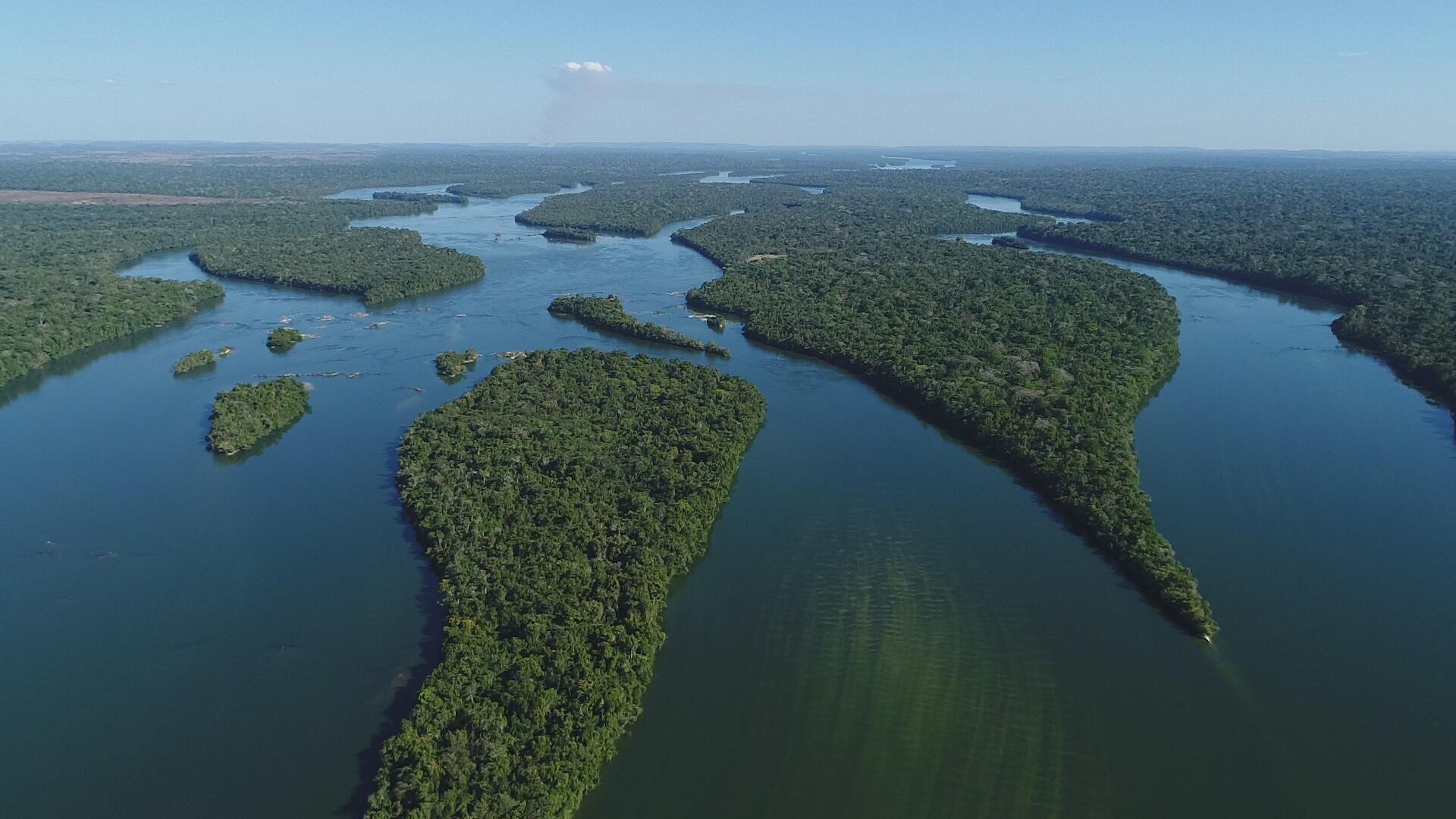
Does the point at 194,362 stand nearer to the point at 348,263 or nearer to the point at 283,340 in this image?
the point at 283,340

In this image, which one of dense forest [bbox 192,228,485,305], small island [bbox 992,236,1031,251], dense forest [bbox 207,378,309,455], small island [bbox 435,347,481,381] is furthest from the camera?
small island [bbox 992,236,1031,251]

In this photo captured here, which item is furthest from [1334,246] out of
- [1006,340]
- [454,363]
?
[454,363]

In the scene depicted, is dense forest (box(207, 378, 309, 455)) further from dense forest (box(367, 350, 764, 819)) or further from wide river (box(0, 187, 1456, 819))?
dense forest (box(367, 350, 764, 819))

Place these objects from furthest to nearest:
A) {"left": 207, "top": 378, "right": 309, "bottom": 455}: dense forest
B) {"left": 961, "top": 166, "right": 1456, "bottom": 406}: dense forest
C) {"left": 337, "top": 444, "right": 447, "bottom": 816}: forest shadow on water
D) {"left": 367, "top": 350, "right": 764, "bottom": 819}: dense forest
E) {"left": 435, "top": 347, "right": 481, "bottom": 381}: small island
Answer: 1. {"left": 961, "top": 166, "right": 1456, "bottom": 406}: dense forest
2. {"left": 435, "top": 347, "right": 481, "bottom": 381}: small island
3. {"left": 207, "top": 378, "right": 309, "bottom": 455}: dense forest
4. {"left": 337, "top": 444, "right": 447, "bottom": 816}: forest shadow on water
5. {"left": 367, "top": 350, "right": 764, "bottom": 819}: dense forest

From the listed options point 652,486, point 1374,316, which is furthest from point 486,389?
point 1374,316

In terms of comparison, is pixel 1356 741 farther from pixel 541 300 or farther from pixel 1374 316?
pixel 541 300

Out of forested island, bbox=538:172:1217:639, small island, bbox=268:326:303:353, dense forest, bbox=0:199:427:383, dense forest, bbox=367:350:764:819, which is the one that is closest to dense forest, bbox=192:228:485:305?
dense forest, bbox=0:199:427:383

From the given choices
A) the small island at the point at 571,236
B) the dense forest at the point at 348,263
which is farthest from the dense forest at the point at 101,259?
the small island at the point at 571,236
